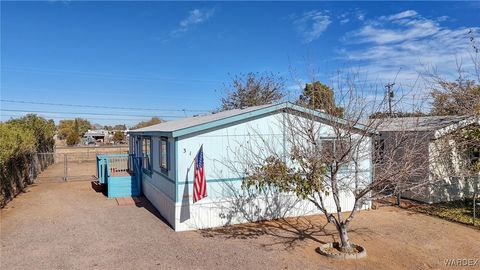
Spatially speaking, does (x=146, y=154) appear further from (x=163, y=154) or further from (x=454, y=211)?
(x=454, y=211)

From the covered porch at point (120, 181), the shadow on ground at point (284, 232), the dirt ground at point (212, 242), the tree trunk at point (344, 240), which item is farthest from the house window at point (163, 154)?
the tree trunk at point (344, 240)

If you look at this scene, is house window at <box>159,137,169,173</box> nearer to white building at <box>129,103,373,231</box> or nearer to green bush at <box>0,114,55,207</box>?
white building at <box>129,103,373,231</box>

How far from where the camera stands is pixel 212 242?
791 centimetres

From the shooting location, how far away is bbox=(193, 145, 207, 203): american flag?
8.31 meters

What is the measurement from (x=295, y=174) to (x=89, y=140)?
57.8m

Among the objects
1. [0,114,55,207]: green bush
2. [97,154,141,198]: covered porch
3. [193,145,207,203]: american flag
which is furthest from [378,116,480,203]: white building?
[0,114,55,207]: green bush

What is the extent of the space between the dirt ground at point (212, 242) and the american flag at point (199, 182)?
0.97 m

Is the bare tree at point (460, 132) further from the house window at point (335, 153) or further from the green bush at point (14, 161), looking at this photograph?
the green bush at point (14, 161)

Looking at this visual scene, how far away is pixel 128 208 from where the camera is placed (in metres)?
11.4

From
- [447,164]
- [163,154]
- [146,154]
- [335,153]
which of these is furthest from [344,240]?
[146,154]

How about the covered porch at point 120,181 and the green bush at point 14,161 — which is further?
→ the covered porch at point 120,181

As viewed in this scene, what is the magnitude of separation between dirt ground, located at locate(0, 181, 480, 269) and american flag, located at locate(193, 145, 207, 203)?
97cm

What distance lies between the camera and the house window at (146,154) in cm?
1231

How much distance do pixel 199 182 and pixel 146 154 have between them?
5.54 metres
